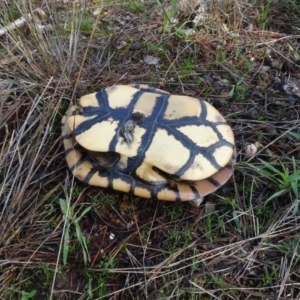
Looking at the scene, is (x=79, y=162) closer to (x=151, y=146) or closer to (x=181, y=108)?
(x=151, y=146)

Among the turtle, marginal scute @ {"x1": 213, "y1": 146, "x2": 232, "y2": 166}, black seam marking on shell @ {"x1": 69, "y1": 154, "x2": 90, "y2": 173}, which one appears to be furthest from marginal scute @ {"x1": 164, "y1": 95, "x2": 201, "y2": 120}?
black seam marking on shell @ {"x1": 69, "y1": 154, "x2": 90, "y2": 173}

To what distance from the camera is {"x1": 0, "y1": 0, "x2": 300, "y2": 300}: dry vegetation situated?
1.11m

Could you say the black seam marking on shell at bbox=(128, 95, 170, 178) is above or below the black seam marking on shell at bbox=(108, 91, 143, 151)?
below

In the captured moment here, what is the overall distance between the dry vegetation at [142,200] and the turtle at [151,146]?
0.22 feet

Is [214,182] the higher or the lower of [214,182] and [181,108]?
the lower

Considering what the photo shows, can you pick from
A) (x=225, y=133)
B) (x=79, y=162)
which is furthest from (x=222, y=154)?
(x=79, y=162)

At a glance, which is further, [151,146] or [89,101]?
[89,101]

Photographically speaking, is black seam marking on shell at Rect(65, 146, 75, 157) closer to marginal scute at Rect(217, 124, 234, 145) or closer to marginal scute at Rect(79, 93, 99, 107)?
marginal scute at Rect(79, 93, 99, 107)

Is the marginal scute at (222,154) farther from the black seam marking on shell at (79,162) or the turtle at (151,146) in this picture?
the black seam marking on shell at (79,162)

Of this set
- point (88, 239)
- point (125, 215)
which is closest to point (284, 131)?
point (125, 215)

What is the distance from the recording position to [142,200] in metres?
1.25

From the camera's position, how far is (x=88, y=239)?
1.18m

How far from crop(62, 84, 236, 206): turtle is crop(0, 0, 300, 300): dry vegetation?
0.07 m

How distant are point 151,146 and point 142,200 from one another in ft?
0.57
